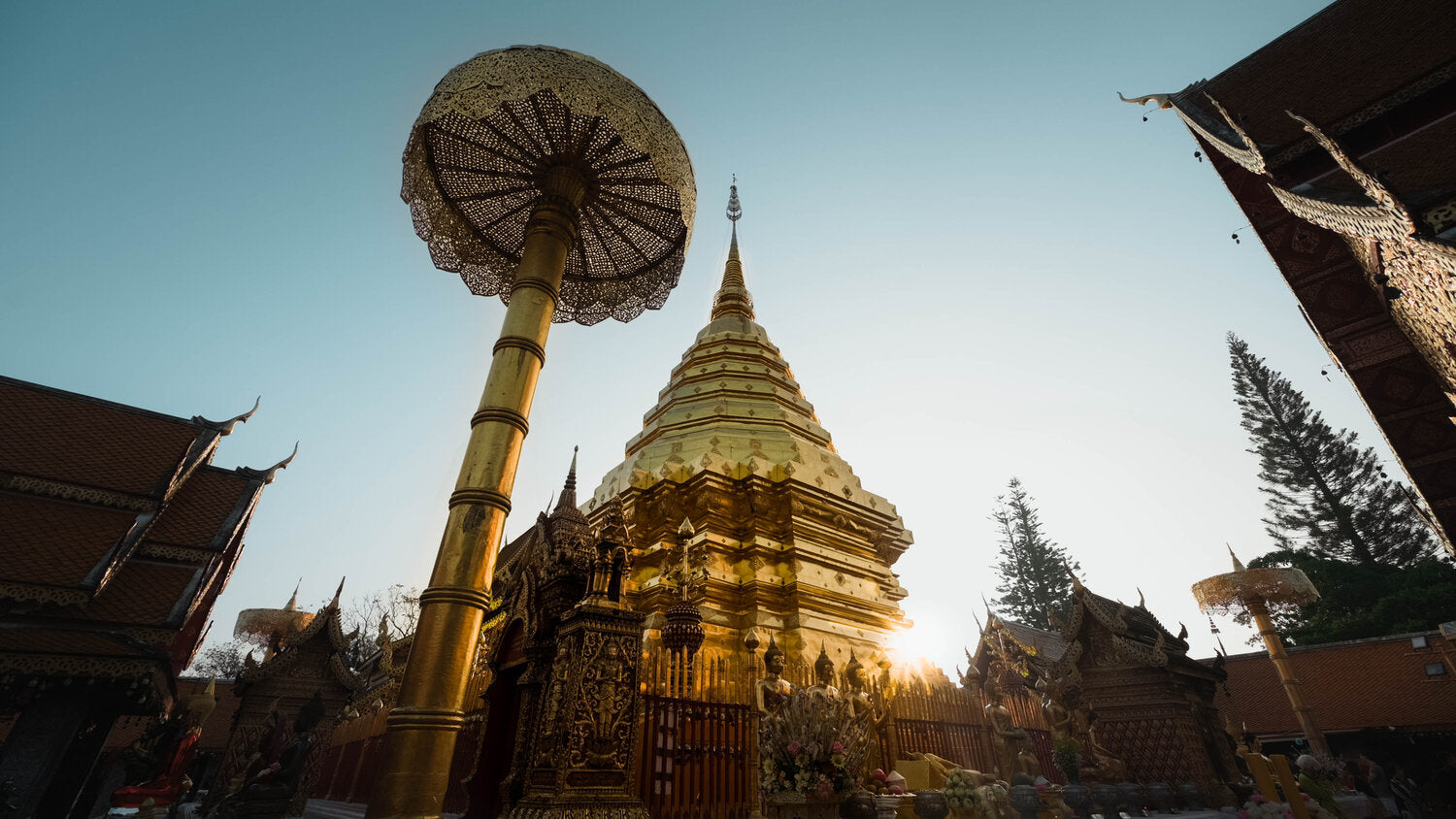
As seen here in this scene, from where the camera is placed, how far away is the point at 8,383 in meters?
9.77

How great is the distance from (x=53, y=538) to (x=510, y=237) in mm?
7064

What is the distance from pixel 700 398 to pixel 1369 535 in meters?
29.4

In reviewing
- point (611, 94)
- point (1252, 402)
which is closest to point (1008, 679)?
point (611, 94)

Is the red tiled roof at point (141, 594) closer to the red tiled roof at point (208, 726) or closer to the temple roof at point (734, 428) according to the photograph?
the temple roof at point (734, 428)

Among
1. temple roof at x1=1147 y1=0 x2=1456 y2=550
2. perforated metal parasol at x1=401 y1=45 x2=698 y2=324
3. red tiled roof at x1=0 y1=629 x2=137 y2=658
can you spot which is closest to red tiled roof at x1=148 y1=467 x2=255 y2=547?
red tiled roof at x1=0 y1=629 x2=137 y2=658

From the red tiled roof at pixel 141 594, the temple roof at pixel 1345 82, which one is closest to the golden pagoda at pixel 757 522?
the red tiled roof at pixel 141 594

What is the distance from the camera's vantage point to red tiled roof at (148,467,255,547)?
9.16 metres

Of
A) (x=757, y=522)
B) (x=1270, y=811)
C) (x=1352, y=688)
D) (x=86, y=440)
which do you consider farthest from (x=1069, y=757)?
(x=86, y=440)

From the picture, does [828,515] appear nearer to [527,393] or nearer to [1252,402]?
[527,393]

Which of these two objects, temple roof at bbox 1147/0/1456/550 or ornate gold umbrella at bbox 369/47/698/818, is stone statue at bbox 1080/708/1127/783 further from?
ornate gold umbrella at bbox 369/47/698/818

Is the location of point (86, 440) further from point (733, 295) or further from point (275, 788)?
→ point (733, 295)

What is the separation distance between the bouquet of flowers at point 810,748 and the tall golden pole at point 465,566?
2.47 metres

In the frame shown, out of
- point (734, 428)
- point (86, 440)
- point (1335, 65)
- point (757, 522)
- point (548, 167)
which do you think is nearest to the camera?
point (548, 167)

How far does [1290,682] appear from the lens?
13.5 metres
